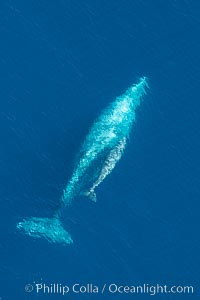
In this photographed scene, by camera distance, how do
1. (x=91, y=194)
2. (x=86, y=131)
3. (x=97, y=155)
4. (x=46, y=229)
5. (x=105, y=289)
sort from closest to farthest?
(x=105, y=289) → (x=46, y=229) → (x=91, y=194) → (x=97, y=155) → (x=86, y=131)

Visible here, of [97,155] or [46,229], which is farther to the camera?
[97,155]

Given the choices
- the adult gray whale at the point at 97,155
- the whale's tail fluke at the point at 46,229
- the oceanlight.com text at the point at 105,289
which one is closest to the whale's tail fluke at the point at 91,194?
the adult gray whale at the point at 97,155

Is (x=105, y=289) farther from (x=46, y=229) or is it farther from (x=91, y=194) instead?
(x=91, y=194)

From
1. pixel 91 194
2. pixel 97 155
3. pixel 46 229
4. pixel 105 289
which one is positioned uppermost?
pixel 97 155

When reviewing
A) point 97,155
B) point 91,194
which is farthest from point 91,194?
point 97,155

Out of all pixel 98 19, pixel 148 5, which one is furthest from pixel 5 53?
pixel 148 5

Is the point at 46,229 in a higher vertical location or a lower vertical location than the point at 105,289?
higher

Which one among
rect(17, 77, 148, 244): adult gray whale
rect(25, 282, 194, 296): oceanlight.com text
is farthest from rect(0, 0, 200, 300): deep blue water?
rect(17, 77, 148, 244): adult gray whale
